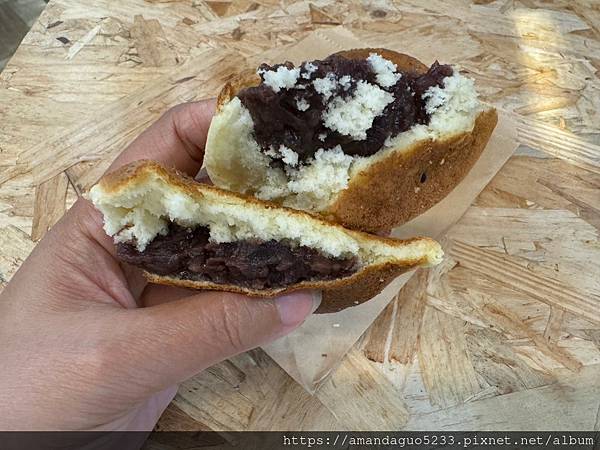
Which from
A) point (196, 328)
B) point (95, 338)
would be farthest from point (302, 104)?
point (95, 338)

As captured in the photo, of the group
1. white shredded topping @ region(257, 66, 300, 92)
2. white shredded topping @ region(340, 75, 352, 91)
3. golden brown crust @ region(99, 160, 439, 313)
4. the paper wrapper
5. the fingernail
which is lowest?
the paper wrapper

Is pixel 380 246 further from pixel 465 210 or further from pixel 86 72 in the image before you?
pixel 86 72

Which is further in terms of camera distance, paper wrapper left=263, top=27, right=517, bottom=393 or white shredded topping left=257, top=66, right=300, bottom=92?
paper wrapper left=263, top=27, right=517, bottom=393

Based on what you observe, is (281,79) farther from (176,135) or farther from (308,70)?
(176,135)

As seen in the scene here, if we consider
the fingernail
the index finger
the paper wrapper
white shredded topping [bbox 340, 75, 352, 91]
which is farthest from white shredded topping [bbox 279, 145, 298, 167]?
the paper wrapper

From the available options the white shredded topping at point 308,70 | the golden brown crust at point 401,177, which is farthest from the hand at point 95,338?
the white shredded topping at point 308,70

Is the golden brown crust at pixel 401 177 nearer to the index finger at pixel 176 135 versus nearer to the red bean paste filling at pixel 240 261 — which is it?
the red bean paste filling at pixel 240 261

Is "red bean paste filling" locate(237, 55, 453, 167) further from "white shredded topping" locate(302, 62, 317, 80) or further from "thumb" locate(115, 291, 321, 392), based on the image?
"thumb" locate(115, 291, 321, 392)
